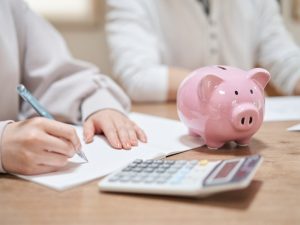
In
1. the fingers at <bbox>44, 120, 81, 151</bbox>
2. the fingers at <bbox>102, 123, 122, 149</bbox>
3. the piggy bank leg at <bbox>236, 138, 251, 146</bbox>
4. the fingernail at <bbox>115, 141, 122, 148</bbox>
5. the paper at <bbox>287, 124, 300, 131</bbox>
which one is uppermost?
A: the fingers at <bbox>44, 120, 81, 151</bbox>

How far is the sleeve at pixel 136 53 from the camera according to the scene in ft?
3.99

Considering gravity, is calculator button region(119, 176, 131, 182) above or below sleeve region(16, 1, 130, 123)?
below

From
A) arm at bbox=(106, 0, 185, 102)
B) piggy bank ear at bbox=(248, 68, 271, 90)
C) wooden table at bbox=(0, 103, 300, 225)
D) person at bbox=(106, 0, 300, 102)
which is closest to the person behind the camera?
wooden table at bbox=(0, 103, 300, 225)

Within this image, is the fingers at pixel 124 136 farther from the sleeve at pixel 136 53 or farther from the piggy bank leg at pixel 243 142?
the sleeve at pixel 136 53

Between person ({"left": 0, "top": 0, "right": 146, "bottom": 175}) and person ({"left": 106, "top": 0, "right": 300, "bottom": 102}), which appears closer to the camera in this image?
person ({"left": 0, "top": 0, "right": 146, "bottom": 175})

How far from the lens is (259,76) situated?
622 mm

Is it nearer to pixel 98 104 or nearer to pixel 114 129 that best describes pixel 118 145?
pixel 114 129

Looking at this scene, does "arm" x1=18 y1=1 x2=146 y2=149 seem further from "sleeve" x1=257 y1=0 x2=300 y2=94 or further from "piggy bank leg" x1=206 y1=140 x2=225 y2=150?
"sleeve" x1=257 y1=0 x2=300 y2=94

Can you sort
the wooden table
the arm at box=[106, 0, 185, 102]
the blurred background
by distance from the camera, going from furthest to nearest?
the blurred background < the arm at box=[106, 0, 185, 102] < the wooden table

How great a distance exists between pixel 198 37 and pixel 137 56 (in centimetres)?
28

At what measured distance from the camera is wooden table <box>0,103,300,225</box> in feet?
1.29

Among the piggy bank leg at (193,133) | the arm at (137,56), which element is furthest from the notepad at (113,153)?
the arm at (137,56)

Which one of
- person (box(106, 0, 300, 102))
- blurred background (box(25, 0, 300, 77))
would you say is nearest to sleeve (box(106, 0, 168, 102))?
person (box(106, 0, 300, 102))

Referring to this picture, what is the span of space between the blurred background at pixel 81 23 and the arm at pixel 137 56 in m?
0.25
